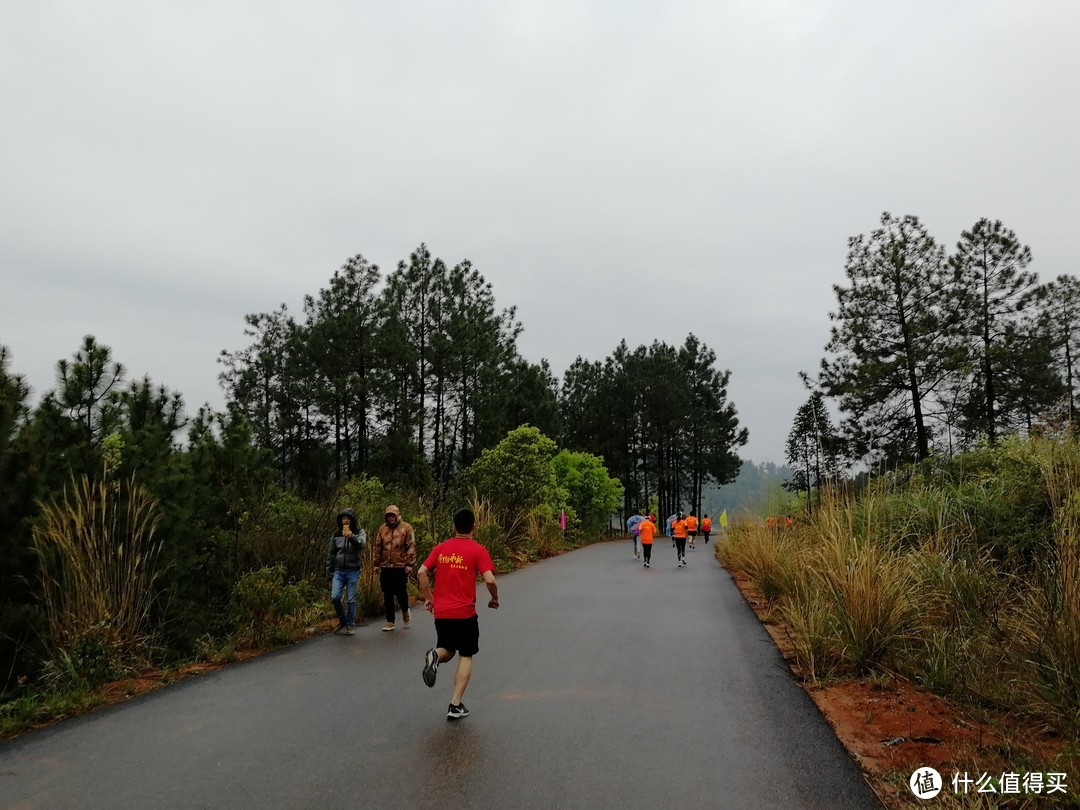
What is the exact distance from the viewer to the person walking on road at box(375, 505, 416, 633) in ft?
32.5

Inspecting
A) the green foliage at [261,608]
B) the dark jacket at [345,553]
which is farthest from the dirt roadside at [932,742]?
the green foliage at [261,608]

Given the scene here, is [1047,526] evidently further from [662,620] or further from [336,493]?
[336,493]

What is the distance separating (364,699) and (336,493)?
795 cm

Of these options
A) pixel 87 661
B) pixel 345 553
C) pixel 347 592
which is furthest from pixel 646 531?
pixel 87 661

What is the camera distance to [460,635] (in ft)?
19.3

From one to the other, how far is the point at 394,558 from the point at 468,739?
5038 millimetres

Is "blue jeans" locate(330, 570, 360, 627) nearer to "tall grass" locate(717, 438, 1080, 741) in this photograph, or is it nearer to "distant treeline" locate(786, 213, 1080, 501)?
"tall grass" locate(717, 438, 1080, 741)

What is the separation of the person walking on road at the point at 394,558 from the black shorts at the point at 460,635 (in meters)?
4.09

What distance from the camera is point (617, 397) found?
55.2m

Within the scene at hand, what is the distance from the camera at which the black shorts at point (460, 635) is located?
230 inches

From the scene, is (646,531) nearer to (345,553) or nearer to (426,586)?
(345,553)

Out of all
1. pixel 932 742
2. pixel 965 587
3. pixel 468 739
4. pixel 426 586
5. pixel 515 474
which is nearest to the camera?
pixel 932 742

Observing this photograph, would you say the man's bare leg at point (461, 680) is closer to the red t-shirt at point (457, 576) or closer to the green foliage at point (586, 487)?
the red t-shirt at point (457, 576)

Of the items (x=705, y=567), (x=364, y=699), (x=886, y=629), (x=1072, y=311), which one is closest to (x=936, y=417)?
(x=1072, y=311)
